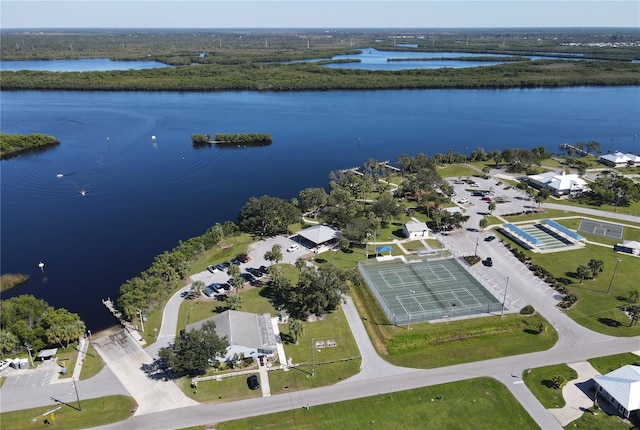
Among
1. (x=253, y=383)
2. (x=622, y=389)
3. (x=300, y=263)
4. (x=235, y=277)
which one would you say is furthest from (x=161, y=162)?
(x=622, y=389)

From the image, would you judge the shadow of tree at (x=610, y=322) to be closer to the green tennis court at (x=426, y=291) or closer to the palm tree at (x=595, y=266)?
the palm tree at (x=595, y=266)

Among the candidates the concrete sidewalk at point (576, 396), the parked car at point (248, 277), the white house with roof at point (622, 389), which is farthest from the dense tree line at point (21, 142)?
the white house with roof at point (622, 389)

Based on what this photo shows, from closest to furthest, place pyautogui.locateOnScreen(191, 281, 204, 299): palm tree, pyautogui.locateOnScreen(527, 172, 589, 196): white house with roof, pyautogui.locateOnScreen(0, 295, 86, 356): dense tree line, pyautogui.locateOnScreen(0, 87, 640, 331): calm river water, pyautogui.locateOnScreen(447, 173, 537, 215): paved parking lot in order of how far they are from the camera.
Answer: pyautogui.locateOnScreen(0, 295, 86, 356): dense tree line < pyautogui.locateOnScreen(191, 281, 204, 299): palm tree < pyautogui.locateOnScreen(0, 87, 640, 331): calm river water < pyautogui.locateOnScreen(447, 173, 537, 215): paved parking lot < pyautogui.locateOnScreen(527, 172, 589, 196): white house with roof

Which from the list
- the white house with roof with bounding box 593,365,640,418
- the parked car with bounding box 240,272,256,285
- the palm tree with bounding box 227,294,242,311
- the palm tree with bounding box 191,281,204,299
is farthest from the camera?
the parked car with bounding box 240,272,256,285

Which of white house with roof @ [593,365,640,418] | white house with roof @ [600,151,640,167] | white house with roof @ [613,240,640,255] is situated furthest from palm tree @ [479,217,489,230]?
white house with roof @ [600,151,640,167]

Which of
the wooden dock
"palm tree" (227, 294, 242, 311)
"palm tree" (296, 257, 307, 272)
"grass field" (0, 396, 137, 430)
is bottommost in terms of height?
"grass field" (0, 396, 137, 430)

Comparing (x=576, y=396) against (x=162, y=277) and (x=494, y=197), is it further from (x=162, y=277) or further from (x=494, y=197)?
(x=494, y=197)

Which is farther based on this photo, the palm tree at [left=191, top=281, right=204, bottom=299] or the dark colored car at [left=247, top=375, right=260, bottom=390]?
the palm tree at [left=191, top=281, right=204, bottom=299]

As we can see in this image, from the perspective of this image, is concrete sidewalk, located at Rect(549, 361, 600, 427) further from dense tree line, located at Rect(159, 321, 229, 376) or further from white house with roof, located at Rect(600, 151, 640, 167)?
white house with roof, located at Rect(600, 151, 640, 167)
